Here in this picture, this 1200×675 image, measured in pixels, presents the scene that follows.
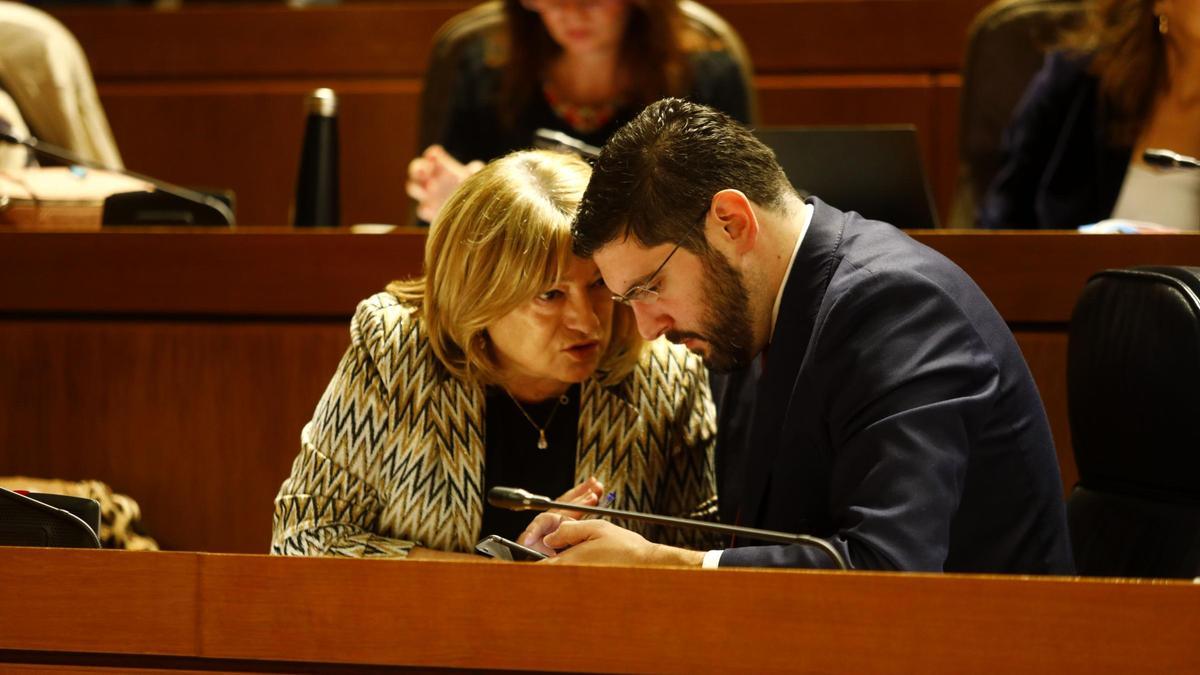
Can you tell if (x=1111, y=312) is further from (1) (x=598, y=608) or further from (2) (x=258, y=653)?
(2) (x=258, y=653)

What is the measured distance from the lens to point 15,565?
4.10ft

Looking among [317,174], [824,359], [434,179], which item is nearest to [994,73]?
[434,179]

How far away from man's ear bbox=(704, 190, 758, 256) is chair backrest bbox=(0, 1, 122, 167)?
177 cm

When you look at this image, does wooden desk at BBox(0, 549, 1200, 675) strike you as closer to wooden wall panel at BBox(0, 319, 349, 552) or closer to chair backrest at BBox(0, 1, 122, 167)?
wooden wall panel at BBox(0, 319, 349, 552)

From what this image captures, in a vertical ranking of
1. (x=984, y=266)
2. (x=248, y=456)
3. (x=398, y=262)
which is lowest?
(x=248, y=456)

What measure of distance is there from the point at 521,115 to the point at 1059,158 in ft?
3.20

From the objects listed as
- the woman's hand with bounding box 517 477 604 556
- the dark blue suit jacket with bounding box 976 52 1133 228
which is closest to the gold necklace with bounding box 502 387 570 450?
the woman's hand with bounding box 517 477 604 556

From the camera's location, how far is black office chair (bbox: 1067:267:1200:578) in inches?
56.7

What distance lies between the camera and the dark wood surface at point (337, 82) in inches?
125

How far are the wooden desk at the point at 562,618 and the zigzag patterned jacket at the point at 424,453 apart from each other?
0.44m

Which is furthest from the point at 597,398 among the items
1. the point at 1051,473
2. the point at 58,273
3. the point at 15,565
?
the point at 58,273

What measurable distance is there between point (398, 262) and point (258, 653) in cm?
92

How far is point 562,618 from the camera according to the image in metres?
1.17

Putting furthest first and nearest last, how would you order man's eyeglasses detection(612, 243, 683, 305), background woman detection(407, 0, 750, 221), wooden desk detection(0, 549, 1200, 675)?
background woman detection(407, 0, 750, 221) → man's eyeglasses detection(612, 243, 683, 305) → wooden desk detection(0, 549, 1200, 675)
